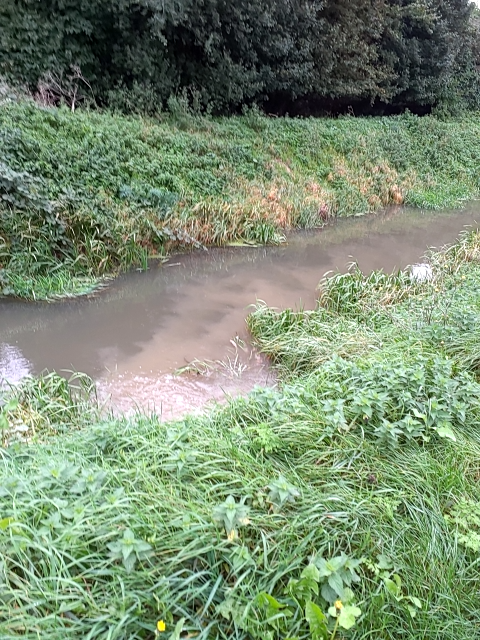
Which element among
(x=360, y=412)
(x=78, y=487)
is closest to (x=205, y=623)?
(x=78, y=487)

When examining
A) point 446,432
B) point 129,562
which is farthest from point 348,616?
point 446,432

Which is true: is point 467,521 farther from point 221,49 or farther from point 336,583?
point 221,49

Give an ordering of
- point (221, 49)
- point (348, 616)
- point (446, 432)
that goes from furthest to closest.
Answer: point (221, 49)
point (446, 432)
point (348, 616)

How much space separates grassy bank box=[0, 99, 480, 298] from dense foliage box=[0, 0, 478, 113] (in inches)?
42.5

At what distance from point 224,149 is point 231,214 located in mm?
2261

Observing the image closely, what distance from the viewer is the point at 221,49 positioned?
11.1 metres

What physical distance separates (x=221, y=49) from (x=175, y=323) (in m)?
8.31

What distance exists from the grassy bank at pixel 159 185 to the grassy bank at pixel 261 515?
3.30 metres

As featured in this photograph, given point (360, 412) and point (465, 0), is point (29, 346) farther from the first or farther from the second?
point (465, 0)

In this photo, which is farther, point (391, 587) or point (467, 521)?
point (467, 521)

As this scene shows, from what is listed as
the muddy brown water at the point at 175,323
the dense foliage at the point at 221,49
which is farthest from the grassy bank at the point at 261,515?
the dense foliage at the point at 221,49

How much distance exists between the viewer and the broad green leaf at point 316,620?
70.2 inches

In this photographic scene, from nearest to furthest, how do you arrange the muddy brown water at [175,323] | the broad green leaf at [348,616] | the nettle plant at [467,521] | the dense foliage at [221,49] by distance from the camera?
the broad green leaf at [348,616] < the nettle plant at [467,521] < the muddy brown water at [175,323] < the dense foliage at [221,49]

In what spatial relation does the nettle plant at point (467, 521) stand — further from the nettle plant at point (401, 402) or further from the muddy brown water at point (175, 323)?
the muddy brown water at point (175, 323)
